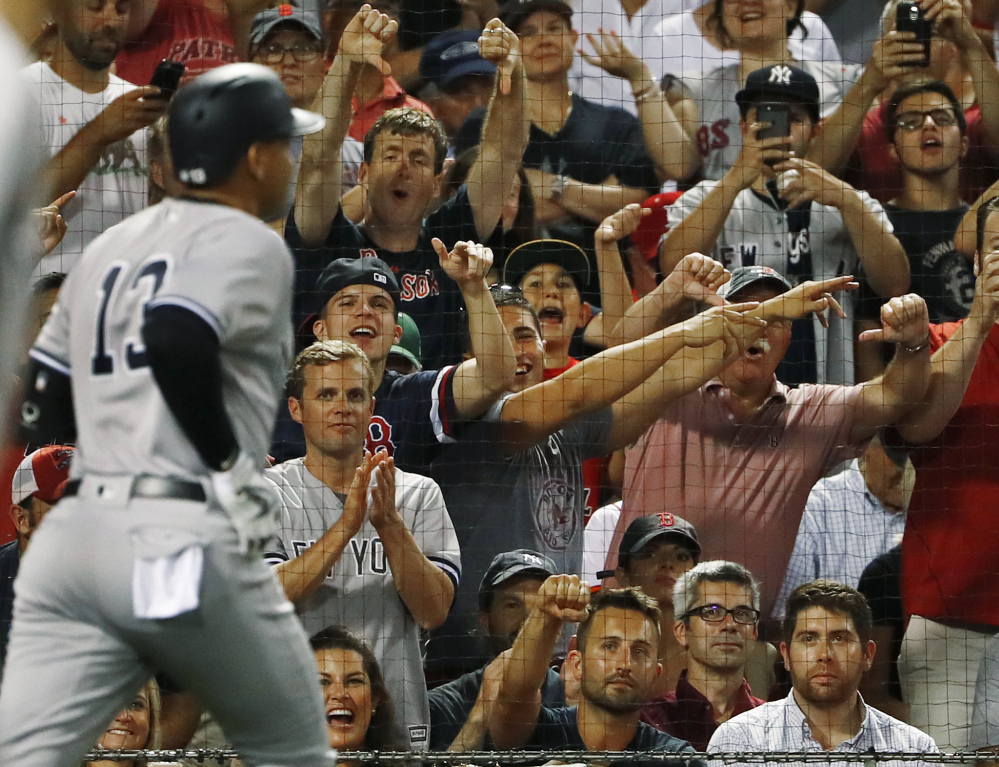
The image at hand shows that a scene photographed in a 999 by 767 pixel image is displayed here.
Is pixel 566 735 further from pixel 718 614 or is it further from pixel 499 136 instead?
pixel 499 136

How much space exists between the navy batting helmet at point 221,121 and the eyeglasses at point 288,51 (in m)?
3.35

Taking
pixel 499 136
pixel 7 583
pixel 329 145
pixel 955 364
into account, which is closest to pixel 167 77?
pixel 329 145

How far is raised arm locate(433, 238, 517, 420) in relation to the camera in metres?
4.88

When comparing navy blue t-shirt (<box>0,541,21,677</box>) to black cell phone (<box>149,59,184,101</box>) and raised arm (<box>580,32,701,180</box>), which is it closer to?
black cell phone (<box>149,59,184,101</box>)

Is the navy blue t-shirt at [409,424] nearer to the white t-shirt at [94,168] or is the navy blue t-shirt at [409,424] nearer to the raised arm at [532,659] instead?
the raised arm at [532,659]

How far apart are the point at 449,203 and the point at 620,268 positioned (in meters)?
0.72

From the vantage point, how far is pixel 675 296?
209 inches

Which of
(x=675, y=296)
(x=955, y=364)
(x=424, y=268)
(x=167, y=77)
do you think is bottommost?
(x=955, y=364)

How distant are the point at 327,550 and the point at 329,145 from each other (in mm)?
1709

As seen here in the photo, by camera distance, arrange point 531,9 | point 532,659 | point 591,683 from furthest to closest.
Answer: point 531,9 → point 591,683 → point 532,659

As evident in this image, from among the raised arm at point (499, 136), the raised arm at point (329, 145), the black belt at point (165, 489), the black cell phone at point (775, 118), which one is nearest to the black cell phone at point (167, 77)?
the raised arm at point (329, 145)

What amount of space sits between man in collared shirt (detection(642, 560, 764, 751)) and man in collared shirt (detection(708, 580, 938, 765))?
0.15 m

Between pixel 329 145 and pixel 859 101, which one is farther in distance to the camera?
pixel 859 101

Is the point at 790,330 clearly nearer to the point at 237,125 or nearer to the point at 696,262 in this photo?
the point at 696,262
